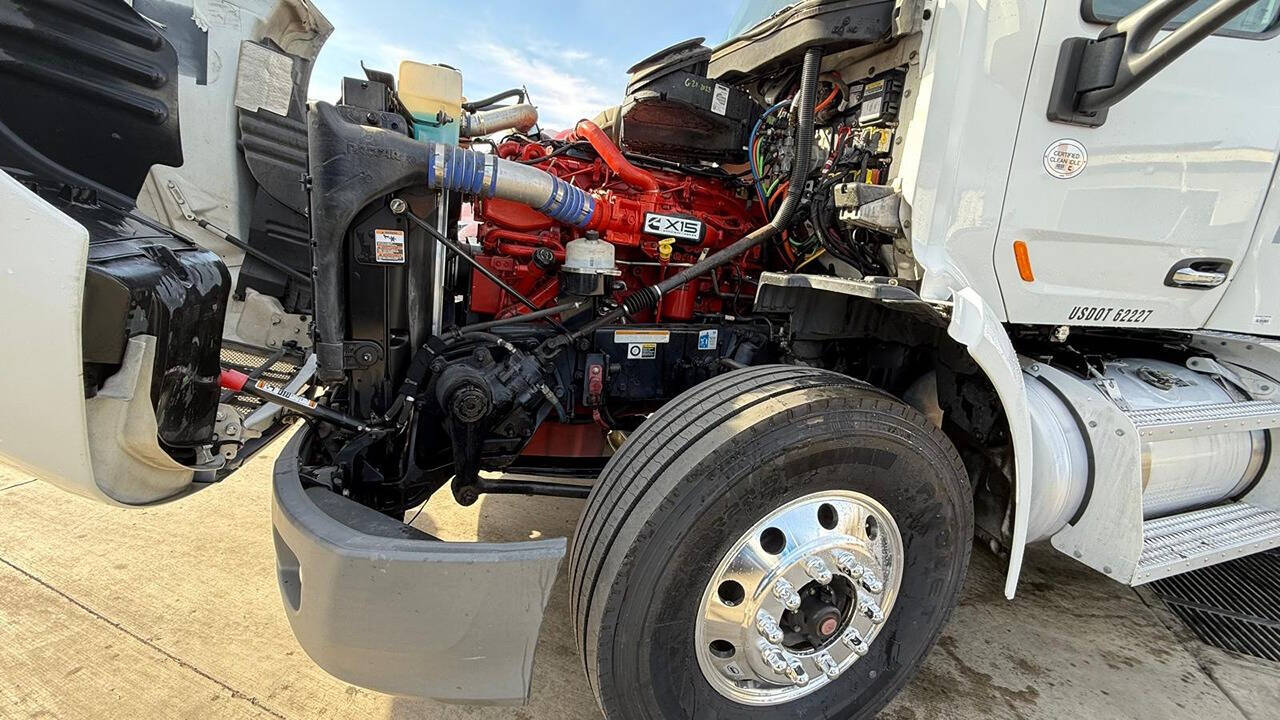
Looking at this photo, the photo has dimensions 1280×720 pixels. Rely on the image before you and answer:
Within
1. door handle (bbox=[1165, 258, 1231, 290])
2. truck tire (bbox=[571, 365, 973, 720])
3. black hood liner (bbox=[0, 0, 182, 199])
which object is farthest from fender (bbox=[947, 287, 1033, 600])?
black hood liner (bbox=[0, 0, 182, 199])

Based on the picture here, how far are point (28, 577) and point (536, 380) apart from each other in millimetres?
2206

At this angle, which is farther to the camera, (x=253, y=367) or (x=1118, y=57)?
(x=253, y=367)

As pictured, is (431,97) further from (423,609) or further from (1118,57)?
(1118,57)

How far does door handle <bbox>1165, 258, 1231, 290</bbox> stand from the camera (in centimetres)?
227

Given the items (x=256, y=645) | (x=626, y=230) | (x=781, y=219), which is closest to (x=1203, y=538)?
(x=781, y=219)

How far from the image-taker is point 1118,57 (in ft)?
5.79

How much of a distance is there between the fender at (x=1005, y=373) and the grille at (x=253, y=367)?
2335 mm

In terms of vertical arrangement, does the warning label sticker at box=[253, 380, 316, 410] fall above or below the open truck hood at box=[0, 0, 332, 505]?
below

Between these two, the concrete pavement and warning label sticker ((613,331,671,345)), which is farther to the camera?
warning label sticker ((613,331,671,345))

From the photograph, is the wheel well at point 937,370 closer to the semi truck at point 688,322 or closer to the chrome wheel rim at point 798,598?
the semi truck at point 688,322

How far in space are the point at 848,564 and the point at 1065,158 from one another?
1.47 metres

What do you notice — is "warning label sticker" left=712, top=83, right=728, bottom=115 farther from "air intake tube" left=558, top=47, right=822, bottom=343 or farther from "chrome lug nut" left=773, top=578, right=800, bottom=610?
"chrome lug nut" left=773, top=578, right=800, bottom=610

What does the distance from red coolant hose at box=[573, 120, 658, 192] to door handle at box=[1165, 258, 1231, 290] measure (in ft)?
6.59

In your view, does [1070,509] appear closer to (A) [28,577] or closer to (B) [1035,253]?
(B) [1035,253]
